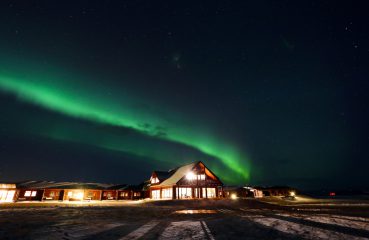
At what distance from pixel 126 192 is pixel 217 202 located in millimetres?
32341

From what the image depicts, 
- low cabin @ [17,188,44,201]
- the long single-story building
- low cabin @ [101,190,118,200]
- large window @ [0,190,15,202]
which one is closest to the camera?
the long single-story building

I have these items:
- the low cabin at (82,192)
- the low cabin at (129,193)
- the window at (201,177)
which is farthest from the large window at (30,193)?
the window at (201,177)

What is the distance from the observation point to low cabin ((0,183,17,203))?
42812 millimetres

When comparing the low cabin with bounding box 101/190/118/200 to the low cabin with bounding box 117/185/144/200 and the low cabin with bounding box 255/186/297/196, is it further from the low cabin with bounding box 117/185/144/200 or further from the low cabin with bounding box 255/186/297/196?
the low cabin with bounding box 255/186/297/196

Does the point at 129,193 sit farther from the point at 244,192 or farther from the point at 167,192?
the point at 244,192

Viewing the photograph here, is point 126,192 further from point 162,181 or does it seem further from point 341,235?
point 341,235

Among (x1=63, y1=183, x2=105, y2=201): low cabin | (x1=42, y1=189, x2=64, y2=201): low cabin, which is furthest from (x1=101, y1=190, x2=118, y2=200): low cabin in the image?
(x1=42, y1=189, x2=64, y2=201): low cabin

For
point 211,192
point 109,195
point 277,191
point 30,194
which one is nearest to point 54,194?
point 30,194

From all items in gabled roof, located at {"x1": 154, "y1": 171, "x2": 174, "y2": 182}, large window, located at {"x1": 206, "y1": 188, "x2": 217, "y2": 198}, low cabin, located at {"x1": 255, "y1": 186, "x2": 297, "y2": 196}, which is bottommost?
large window, located at {"x1": 206, "y1": 188, "x2": 217, "y2": 198}

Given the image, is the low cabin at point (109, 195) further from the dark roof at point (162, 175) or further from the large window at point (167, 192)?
the large window at point (167, 192)

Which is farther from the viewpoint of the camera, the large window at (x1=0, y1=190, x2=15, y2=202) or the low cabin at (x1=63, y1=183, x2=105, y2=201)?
the low cabin at (x1=63, y1=183, x2=105, y2=201)

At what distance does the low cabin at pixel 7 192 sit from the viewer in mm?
42812

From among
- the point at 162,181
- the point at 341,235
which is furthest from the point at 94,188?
the point at 341,235

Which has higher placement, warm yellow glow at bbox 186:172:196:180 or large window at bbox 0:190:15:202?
warm yellow glow at bbox 186:172:196:180
